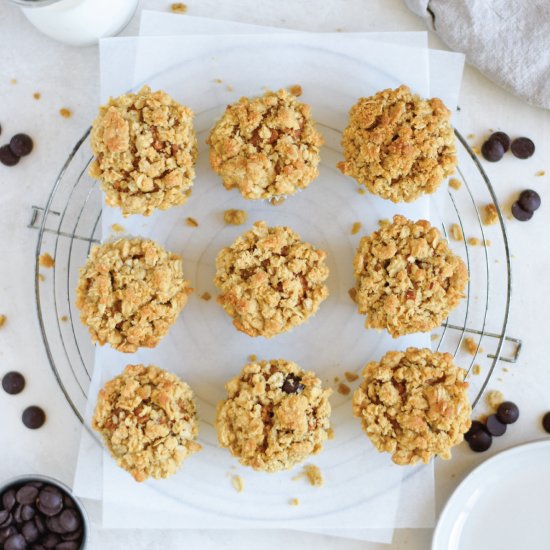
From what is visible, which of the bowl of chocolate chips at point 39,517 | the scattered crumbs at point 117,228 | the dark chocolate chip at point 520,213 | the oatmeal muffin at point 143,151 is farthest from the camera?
the dark chocolate chip at point 520,213

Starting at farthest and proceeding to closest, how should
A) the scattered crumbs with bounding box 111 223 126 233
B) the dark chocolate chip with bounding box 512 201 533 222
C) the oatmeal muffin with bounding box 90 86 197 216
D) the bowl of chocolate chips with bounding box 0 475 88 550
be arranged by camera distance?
the dark chocolate chip with bounding box 512 201 533 222 < the scattered crumbs with bounding box 111 223 126 233 < the bowl of chocolate chips with bounding box 0 475 88 550 < the oatmeal muffin with bounding box 90 86 197 216

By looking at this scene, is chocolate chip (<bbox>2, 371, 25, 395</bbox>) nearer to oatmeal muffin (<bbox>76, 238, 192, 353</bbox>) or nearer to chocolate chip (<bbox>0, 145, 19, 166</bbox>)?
oatmeal muffin (<bbox>76, 238, 192, 353</bbox>)

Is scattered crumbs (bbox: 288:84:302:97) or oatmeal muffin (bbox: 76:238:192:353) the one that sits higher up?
scattered crumbs (bbox: 288:84:302:97)

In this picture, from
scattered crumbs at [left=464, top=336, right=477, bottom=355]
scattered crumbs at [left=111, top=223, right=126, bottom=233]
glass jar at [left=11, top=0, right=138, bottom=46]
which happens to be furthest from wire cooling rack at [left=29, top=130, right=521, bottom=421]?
glass jar at [left=11, top=0, right=138, bottom=46]

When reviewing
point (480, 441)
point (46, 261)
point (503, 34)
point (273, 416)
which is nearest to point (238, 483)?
point (273, 416)

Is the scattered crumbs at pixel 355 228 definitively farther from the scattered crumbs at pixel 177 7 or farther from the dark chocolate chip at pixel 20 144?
the dark chocolate chip at pixel 20 144

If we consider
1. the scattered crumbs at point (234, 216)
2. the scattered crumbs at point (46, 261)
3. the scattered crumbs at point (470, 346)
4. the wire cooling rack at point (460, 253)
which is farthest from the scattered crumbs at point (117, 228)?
the scattered crumbs at point (470, 346)

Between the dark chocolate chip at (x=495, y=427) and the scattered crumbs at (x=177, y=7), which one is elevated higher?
the scattered crumbs at (x=177, y=7)
